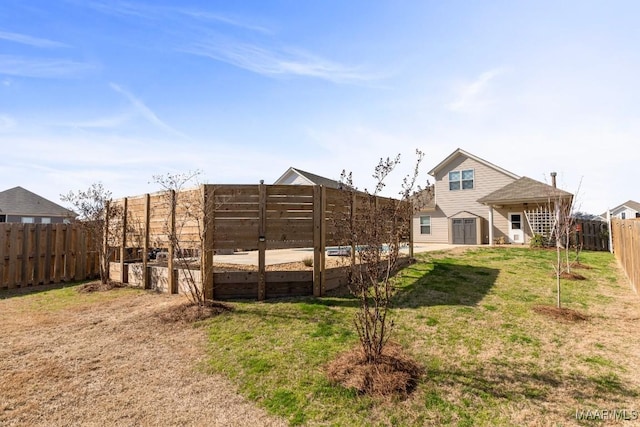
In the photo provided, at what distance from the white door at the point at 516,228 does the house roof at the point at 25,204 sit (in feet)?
122

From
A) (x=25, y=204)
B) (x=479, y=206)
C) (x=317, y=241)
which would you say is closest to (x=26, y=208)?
(x=25, y=204)

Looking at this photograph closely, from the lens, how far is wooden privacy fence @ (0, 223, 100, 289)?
9.41 m

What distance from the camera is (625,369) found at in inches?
156

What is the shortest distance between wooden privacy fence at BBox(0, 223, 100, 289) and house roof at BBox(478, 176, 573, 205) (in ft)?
72.0

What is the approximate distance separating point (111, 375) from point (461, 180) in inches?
956

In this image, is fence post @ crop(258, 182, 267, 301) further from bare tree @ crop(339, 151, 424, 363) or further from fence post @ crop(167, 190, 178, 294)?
bare tree @ crop(339, 151, 424, 363)

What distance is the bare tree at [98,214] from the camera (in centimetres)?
985

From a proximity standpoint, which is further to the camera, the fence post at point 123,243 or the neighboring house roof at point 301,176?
the neighboring house roof at point 301,176

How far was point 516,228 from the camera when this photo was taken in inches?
829

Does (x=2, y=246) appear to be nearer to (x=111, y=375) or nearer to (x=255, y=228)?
(x=255, y=228)

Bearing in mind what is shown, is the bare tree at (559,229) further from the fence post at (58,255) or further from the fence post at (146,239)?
the fence post at (58,255)

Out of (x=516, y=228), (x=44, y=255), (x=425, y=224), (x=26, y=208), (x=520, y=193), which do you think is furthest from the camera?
(x=26, y=208)

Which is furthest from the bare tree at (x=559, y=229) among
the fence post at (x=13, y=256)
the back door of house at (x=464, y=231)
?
the fence post at (x=13, y=256)

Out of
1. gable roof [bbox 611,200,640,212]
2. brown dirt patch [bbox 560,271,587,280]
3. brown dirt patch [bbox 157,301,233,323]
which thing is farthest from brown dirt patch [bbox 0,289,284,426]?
gable roof [bbox 611,200,640,212]
